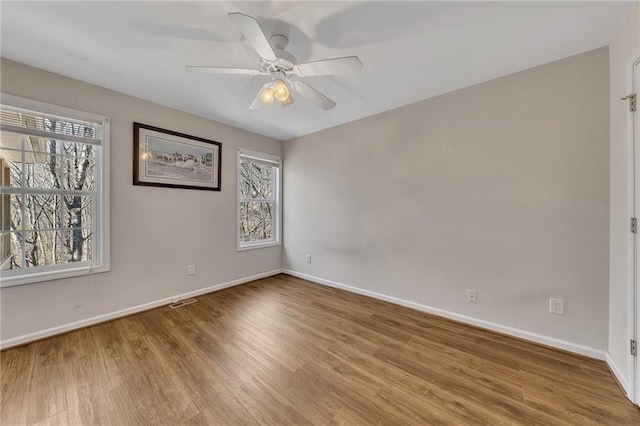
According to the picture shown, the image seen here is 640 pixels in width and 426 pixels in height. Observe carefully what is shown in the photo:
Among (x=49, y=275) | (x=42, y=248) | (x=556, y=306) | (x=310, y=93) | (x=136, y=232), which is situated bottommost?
(x=556, y=306)

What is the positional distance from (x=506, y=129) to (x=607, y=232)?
113 centimetres

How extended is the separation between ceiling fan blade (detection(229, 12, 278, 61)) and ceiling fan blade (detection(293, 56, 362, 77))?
0.21 m

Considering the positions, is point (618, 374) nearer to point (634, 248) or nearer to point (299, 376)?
point (634, 248)

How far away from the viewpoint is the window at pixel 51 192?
2.06 meters

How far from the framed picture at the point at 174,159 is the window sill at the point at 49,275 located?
996mm

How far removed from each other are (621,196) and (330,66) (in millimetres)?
2198

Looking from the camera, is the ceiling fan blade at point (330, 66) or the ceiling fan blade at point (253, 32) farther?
the ceiling fan blade at point (330, 66)

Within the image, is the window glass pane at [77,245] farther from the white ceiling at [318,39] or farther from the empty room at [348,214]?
the white ceiling at [318,39]

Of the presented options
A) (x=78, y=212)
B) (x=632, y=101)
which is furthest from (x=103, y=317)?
(x=632, y=101)

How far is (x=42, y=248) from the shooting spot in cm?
223

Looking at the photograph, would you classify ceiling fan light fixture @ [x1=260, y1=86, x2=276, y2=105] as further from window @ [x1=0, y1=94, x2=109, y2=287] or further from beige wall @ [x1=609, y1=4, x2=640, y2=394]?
beige wall @ [x1=609, y1=4, x2=640, y2=394]

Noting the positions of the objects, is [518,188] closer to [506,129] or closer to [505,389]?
[506,129]

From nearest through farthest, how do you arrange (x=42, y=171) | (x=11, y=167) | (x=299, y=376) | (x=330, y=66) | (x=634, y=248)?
1. (x=634, y=248)
2. (x=330, y=66)
3. (x=299, y=376)
4. (x=11, y=167)
5. (x=42, y=171)

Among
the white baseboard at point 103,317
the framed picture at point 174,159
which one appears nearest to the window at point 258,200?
the framed picture at point 174,159
